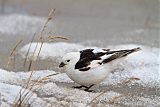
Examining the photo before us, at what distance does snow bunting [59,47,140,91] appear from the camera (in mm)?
4453

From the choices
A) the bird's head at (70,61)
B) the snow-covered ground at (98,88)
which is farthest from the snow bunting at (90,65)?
the snow-covered ground at (98,88)

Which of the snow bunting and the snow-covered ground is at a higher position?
the snow bunting

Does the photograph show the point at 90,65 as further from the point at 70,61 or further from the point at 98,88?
the point at 98,88

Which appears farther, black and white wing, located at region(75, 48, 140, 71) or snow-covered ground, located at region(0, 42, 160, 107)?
black and white wing, located at region(75, 48, 140, 71)

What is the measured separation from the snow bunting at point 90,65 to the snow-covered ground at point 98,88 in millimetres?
133

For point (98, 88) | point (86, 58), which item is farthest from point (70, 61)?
point (98, 88)

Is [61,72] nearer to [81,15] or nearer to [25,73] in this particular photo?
[25,73]

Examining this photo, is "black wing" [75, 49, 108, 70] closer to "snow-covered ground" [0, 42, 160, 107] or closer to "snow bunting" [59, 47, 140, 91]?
"snow bunting" [59, 47, 140, 91]

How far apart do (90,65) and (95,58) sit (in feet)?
0.31

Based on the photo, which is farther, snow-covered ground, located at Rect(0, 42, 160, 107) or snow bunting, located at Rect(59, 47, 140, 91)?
snow bunting, located at Rect(59, 47, 140, 91)

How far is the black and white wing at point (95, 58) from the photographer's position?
4453mm

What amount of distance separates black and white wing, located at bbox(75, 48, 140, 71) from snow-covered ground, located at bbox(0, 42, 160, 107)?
24cm

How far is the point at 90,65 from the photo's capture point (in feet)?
14.6

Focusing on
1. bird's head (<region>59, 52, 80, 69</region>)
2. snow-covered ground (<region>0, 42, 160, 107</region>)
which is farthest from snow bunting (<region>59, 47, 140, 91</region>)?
snow-covered ground (<region>0, 42, 160, 107</region>)
